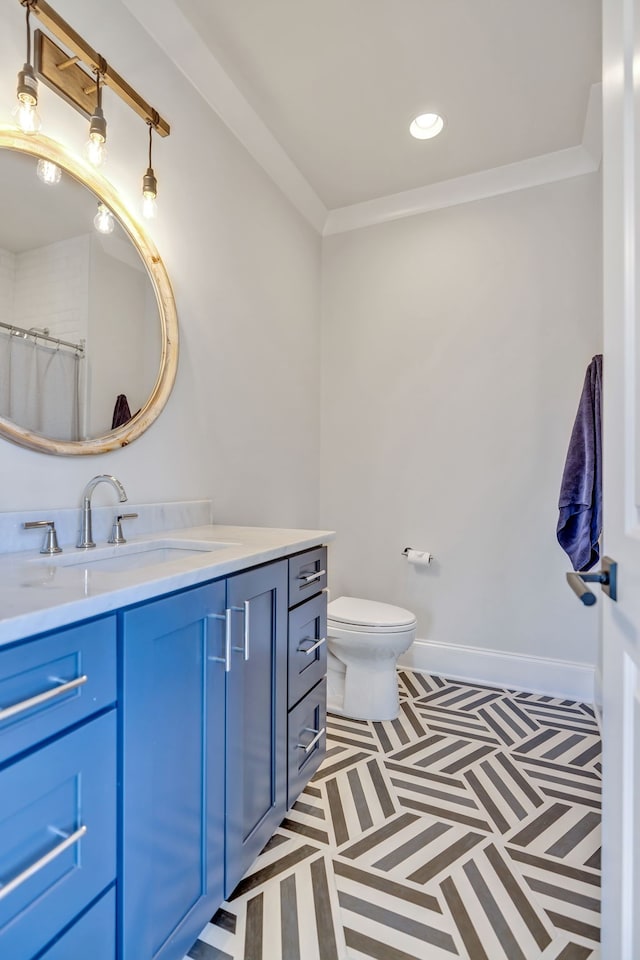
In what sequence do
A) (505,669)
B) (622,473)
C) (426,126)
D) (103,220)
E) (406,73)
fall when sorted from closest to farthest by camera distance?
(622,473) → (103,220) → (406,73) → (426,126) → (505,669)

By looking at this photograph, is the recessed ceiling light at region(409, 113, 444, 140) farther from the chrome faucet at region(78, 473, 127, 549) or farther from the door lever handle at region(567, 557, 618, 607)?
the door lever handle at region(567, 557, 618, 607)

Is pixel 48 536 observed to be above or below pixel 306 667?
above

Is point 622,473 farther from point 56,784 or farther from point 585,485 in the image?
point 585,485

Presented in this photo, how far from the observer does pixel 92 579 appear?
2.96ft

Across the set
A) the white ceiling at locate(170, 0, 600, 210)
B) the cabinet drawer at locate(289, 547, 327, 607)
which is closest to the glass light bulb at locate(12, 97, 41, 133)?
the white ceiling at locate(170, 0, 600, 210)

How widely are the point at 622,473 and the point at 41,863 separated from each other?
1054mm

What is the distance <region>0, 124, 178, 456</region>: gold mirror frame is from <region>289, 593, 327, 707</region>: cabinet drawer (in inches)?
30.3

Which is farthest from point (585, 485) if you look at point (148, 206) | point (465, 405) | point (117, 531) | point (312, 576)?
point (148, 206)

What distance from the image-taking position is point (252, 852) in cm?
125

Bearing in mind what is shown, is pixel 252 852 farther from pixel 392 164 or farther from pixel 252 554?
pixel 392 164

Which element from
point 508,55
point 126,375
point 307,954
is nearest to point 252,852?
point 307,954

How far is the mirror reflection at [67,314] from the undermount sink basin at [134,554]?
13.2 inches

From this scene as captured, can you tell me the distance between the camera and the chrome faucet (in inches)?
52.1

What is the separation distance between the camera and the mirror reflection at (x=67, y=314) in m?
1.21
